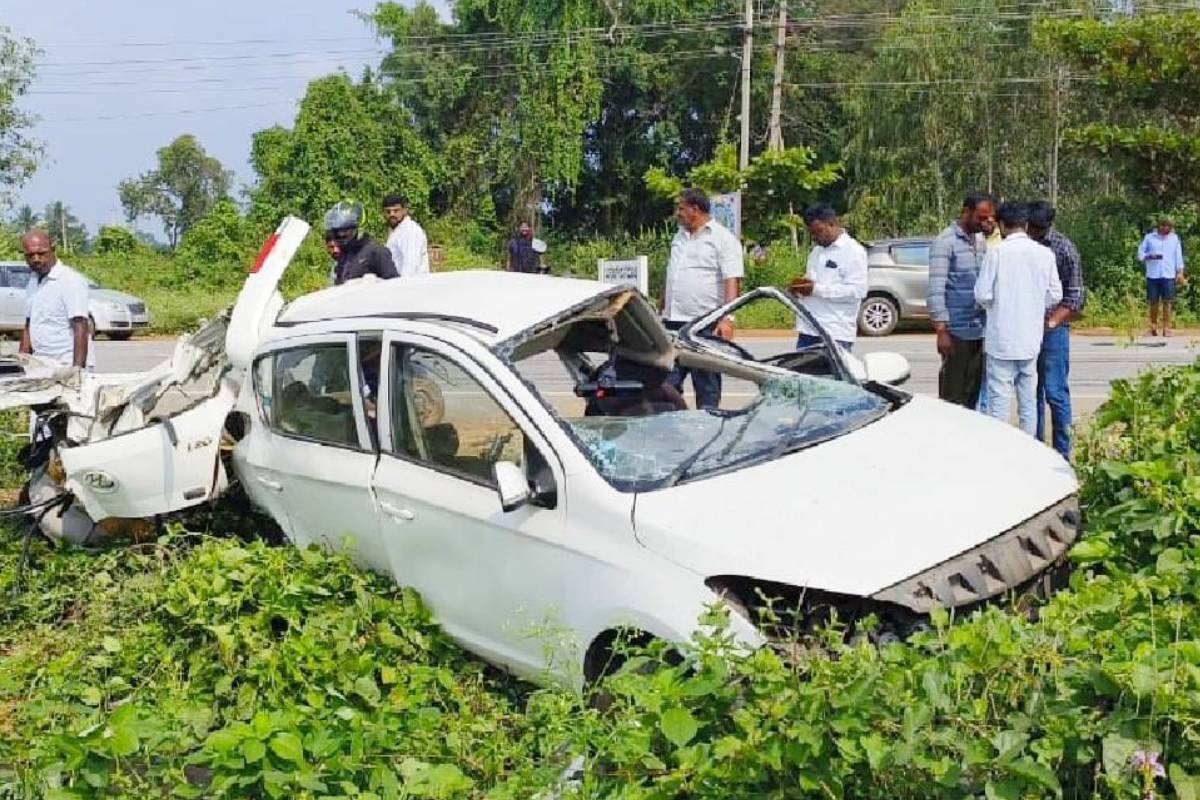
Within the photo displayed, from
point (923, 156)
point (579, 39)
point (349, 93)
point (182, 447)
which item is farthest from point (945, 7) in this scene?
point (182, 447)

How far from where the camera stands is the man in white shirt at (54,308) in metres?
7.70

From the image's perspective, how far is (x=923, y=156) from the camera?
35.7 metres

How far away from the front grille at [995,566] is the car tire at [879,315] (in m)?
14.8

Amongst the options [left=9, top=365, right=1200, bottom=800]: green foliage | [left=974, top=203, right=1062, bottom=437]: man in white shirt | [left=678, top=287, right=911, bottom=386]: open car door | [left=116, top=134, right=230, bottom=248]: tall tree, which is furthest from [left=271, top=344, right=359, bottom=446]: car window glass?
[left=116, top=134, right=230, bottom=248]: tall tree

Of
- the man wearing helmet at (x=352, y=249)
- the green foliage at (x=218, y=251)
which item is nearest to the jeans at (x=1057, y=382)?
the man wearing helmet at (x=352, y=249)

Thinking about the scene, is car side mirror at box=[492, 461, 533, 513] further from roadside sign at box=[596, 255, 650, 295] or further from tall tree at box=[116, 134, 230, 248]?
tall tree at box=[116, 134, 230, 248]

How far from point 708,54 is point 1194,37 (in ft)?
71.4

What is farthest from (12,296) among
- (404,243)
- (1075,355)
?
(1075,355)

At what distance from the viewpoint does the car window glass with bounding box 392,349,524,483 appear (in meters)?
4.74

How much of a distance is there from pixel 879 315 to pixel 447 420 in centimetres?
1491

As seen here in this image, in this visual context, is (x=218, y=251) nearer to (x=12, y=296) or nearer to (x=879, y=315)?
(x=12, y=296)

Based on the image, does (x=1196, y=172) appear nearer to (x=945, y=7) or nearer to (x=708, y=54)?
(x=945, y=7)

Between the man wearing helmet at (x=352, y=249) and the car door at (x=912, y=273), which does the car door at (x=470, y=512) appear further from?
the car door at (x=912, y=273)

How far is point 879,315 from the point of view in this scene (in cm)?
1897
